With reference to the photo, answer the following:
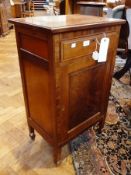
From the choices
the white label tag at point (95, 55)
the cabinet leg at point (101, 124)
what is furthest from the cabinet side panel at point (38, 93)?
the cabinet leg at point (101, 124)

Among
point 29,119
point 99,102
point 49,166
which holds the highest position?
point 99,102

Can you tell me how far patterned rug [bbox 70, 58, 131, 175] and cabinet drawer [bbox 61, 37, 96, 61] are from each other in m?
0.77

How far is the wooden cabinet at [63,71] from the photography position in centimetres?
91

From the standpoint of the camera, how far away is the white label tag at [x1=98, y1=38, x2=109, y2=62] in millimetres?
1087

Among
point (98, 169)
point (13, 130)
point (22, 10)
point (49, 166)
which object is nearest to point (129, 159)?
point (98, 169)

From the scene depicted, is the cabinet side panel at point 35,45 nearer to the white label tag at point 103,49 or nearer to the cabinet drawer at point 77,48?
the cabinet drawer at point 77,48

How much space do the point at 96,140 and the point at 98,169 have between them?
28 cm

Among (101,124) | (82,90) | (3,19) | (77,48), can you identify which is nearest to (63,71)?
(77,48)

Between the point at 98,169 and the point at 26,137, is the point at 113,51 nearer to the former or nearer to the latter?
the point at 98,169

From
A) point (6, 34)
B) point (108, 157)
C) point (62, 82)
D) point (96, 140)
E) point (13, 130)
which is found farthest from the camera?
point (6, 34)

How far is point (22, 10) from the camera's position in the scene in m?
6.87

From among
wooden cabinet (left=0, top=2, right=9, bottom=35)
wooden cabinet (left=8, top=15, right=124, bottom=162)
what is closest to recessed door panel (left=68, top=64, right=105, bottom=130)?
wooden cabinet (left=8, top=15, right=124, bottom=162)

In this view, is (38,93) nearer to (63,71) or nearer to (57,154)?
(63,71)

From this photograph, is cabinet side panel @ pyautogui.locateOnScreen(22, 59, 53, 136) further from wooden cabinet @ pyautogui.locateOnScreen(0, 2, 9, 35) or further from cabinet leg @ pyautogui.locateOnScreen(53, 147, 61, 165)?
wooden cabinet @ pyautogui.locateOnScreen(0, 2, 9, 35)
